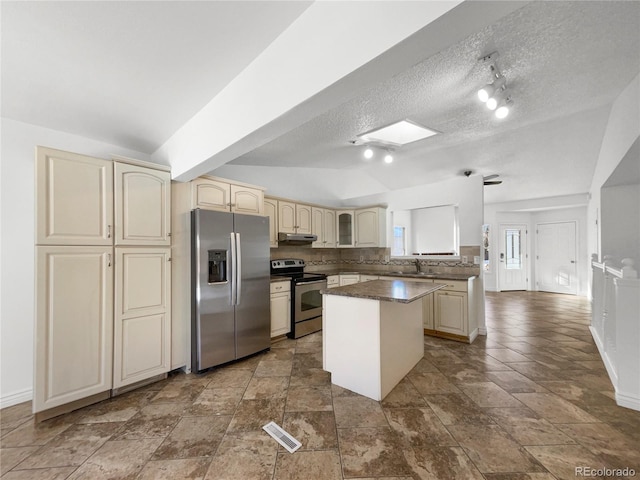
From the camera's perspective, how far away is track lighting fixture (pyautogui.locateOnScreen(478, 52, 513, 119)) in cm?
178

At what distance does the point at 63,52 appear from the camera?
1542 mm

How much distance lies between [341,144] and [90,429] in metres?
3.62

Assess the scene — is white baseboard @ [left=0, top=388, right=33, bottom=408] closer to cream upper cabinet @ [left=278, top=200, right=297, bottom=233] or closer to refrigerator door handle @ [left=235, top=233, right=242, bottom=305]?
refrigerator door handle @ [left=235, top=233, right=242, bottom=305]

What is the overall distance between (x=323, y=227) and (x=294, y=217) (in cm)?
75

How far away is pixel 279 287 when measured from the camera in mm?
3666

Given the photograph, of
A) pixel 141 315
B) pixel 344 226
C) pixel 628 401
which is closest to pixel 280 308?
pixel 141 315

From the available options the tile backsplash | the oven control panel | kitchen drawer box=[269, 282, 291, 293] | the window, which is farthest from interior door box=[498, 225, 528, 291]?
kitchen drawer box=[269, 282, 291, 293]

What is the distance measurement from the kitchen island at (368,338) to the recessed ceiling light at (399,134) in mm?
1776

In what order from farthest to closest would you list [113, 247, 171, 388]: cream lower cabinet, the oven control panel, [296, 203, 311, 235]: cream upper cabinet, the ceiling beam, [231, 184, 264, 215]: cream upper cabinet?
[296, 203, 311, 235]: cream upper cabinet < the oven control panel < [231, 184, 264, 215]: cream upper cabinet < [113, 247, 171, 388]: cream lower cabinet < the ceiling beam

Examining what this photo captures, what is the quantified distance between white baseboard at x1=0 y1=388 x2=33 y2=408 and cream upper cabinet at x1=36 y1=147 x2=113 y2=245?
1409 mm

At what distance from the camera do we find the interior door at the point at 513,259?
7.12 meters

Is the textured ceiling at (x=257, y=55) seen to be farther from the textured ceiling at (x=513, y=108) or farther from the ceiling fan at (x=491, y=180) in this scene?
the ceiling fan at (x=491, y=180)

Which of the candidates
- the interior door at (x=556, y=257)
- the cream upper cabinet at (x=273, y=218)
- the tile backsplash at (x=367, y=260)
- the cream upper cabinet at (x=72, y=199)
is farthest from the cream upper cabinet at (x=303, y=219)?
the interior door at (x=556, y=257)

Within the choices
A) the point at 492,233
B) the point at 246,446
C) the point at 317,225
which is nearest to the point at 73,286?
the point at 246,446
